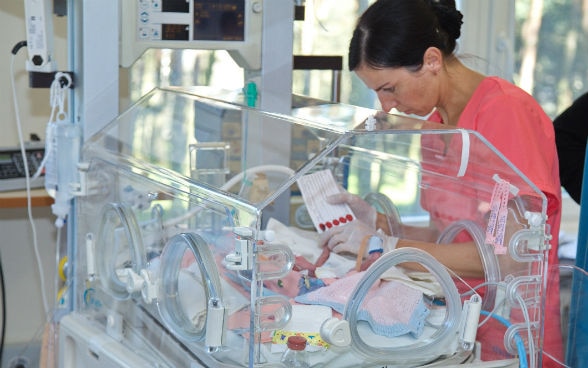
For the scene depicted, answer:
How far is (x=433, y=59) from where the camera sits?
2.04m

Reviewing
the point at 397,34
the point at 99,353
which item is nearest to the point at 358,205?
the point at 397,34

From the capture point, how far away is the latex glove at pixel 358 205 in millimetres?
2229

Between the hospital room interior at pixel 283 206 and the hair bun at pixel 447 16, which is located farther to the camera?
the hair bun at pixel 447 16

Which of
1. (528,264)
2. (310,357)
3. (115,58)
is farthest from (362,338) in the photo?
(115,58)

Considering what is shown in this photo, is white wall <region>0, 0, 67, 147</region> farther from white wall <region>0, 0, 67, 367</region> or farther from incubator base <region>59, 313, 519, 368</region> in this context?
incubator base <region>59, 313, 519, 368</region>

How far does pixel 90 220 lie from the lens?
2.15m

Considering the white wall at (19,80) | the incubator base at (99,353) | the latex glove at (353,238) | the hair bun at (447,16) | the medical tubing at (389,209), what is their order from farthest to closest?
the white wall at (19,80) < the medical tubing at (389,209) < the hair bun at (447,16) < the latex glove at (353,238) < the incubator base at (99,353)

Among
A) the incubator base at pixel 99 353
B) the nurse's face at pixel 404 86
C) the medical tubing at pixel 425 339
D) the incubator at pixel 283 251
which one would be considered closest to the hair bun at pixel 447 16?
the nurse's face at pixel 404 86

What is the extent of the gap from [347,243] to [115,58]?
0.73 metres

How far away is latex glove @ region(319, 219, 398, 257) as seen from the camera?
1976 mm

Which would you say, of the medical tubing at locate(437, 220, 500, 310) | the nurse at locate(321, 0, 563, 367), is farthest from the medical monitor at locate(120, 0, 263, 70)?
the medical tubing at locate(437, 220, 500, 310)

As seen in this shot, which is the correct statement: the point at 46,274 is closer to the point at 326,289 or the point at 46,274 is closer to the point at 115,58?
the point at 115,58

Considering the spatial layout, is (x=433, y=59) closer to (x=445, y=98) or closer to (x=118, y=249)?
(x=445, y=98)

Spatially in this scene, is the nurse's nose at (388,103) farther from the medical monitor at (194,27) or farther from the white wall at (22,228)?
the white wall at (22,228)
